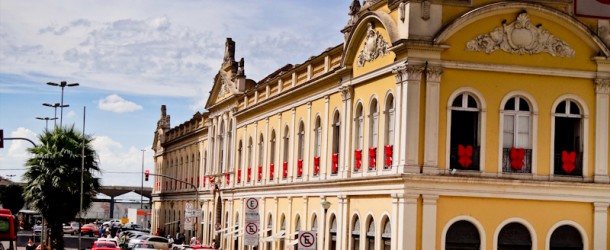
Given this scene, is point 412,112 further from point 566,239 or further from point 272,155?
point 272,155

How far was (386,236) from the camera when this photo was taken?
32.6m

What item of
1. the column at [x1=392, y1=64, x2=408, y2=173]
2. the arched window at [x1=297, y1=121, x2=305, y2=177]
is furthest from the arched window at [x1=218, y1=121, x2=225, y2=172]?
the column at [x1=392, y1=64, x2=408, y2=173]

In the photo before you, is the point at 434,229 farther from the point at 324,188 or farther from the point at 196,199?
the point at 196,199

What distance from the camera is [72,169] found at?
2200 inches

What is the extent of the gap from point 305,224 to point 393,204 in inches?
428

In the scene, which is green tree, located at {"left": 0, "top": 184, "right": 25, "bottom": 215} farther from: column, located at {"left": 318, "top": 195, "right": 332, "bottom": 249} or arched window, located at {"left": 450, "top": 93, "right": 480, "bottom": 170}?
arched window, located at {"left": 450, "top": 93, "right": 480, "bottom": 170}

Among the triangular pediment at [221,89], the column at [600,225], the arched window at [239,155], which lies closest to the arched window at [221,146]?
the triangular pediment at [221,89]

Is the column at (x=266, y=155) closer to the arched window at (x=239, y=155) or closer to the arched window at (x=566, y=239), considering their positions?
the arched window at (x=239, y=155)

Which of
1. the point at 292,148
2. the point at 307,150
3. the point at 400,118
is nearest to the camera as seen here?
the point at 400,118

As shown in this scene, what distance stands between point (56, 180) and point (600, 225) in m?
31.3

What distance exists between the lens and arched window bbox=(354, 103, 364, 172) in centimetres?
3622

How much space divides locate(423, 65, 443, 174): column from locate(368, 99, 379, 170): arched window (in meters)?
3.39

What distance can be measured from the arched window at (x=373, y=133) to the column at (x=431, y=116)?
11.1ft

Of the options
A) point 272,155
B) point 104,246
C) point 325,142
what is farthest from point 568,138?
point 104,246
